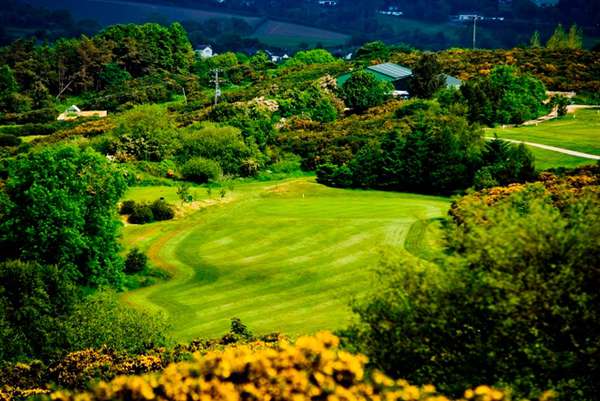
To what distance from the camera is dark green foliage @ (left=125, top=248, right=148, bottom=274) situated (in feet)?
155

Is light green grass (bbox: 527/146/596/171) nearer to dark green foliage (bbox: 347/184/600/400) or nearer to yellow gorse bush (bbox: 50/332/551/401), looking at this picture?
dark green foliage (bbox: 347/184/600/400)

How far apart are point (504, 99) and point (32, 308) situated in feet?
211

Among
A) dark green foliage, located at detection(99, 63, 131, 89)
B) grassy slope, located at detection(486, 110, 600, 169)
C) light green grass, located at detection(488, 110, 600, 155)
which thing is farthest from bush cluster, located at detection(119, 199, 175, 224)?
dark green foliage, located at detection(99, 63, 131, 89)

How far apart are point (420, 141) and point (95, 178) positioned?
30.0m

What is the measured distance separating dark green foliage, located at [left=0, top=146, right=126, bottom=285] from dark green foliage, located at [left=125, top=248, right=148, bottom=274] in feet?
4.63

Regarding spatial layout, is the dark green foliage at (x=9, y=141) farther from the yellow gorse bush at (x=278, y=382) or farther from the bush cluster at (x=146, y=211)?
the yellow gorse bush at (x=278, y=382)

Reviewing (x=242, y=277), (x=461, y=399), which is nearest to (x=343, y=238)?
(x=242, y=277)

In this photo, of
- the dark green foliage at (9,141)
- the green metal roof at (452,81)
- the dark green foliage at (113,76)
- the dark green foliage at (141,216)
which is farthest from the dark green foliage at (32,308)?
the dark green foliage at (113,76)

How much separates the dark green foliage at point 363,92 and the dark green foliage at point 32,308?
7372cm

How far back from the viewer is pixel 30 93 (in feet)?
489

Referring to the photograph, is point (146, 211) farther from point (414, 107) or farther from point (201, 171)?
point (414, 107)

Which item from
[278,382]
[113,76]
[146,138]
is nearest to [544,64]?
[146,138]

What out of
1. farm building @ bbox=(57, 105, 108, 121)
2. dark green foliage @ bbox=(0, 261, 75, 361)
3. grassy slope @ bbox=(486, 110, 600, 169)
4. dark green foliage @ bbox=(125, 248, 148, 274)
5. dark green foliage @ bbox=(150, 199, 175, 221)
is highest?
grassy slope @ bbox=(486, 110, 600, 169)

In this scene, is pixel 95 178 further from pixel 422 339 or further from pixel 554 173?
pixel 422 339
